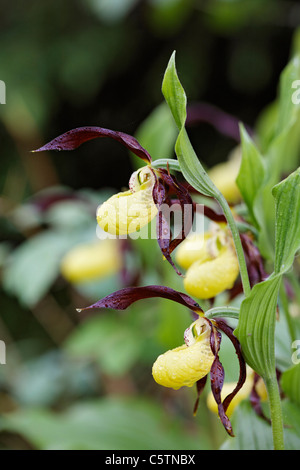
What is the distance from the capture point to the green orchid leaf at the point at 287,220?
0.46 metres

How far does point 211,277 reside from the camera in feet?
1.77

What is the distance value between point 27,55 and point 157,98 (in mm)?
609

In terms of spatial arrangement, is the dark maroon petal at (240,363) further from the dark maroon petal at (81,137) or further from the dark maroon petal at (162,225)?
Answer: the dark maroon petal at (81,137)

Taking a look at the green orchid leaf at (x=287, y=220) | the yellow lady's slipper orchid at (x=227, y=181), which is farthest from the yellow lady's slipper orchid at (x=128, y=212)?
the yellow lady's slipper orchid at (x=227, y=181)

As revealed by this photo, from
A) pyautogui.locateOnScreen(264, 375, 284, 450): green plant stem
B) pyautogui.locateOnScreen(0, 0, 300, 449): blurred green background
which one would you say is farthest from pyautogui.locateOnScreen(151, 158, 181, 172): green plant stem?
pyautogui.locateOnScreen(0, 0, 300, 449): blurred green background

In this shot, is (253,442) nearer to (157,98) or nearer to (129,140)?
(129,140)

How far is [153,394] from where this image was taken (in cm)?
196

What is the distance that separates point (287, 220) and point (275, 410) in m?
0.19

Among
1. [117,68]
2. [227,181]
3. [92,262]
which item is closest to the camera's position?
[227,181]

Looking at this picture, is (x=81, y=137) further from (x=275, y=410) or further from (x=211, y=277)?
(x=275, y=410)

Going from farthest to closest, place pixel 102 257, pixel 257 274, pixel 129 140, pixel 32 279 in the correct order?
pixel 102 257, pixel 32 279, pixel 257 274, pixel 129 140

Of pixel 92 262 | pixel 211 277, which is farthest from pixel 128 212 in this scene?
pixel 92 262

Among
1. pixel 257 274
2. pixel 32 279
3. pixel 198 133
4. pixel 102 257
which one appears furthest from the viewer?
pixel 198 133
